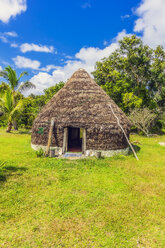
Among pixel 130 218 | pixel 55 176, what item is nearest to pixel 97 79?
pixel 55 176

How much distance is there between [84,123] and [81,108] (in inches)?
61.4

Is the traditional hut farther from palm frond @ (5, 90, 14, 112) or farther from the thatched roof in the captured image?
palm frond @ (5, 90, 14, 112)

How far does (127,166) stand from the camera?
1080cm

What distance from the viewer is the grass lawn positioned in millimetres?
4594

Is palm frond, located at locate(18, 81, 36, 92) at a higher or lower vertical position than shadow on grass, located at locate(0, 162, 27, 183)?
higher

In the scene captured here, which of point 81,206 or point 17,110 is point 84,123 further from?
Answer: point 17,110

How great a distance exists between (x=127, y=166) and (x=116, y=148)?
2.47 m

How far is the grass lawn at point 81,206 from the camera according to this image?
4.59m

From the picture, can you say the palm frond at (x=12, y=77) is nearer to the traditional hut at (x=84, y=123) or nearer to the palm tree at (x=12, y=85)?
the palm tree at (x=12, y=85)

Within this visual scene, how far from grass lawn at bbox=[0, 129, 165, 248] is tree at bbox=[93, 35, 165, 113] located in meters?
22.5

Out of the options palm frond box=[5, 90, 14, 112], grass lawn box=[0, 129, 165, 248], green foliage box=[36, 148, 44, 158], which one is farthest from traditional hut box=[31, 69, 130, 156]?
palm frond box=[5, 90, 14, 112]

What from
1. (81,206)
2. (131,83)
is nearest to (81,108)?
(81,206)

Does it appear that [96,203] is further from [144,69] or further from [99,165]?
[144,69]

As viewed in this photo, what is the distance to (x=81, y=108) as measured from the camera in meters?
13.4
